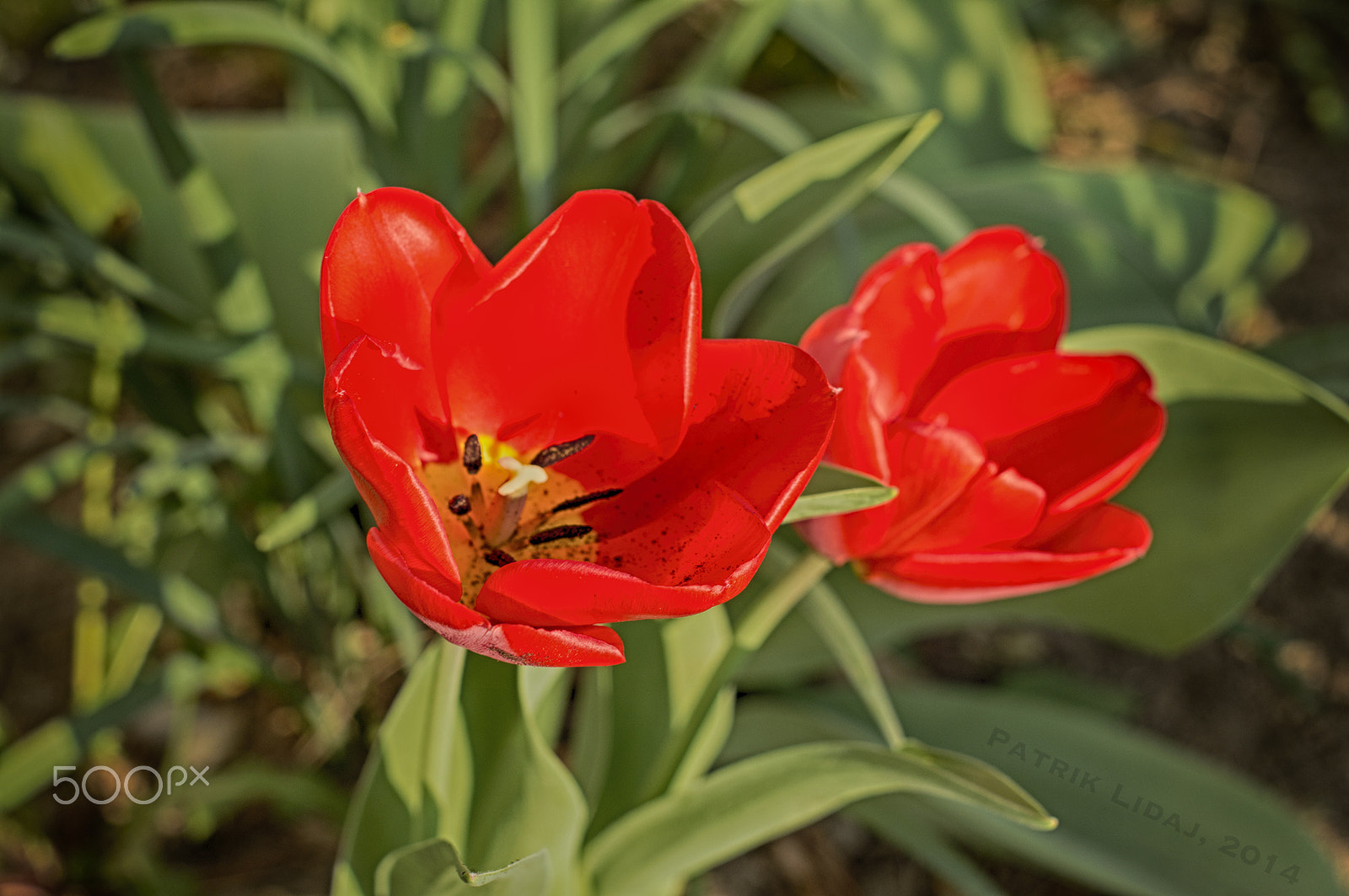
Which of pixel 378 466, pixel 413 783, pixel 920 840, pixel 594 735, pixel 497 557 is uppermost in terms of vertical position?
pixel 378 466

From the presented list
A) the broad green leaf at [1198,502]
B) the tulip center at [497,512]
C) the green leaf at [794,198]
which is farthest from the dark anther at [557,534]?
the broad green leaf at [1198,502]

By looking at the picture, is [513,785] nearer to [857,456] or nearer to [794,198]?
[857,456]

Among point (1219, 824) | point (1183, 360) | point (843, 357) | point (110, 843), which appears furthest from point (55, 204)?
point (1219, 824)

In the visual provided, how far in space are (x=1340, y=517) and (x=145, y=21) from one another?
1530mm

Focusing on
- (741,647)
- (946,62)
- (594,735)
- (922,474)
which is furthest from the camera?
(946,62)

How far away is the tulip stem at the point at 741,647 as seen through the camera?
1.71 ft

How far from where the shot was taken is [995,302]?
50cm

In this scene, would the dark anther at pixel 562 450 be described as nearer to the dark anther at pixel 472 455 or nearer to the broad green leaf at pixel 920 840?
the dark anther at pixel 472 455

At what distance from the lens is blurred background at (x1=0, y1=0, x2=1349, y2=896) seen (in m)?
0.77

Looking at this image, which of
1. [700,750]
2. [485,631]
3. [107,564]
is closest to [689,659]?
[700,750]

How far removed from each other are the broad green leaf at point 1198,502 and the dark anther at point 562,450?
373 mm

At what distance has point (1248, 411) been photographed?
2.31 ft

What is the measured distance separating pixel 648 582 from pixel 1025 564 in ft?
0.59

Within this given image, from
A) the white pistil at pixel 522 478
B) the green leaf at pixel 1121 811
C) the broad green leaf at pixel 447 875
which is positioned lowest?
the green leaf at pixel 1121 811
